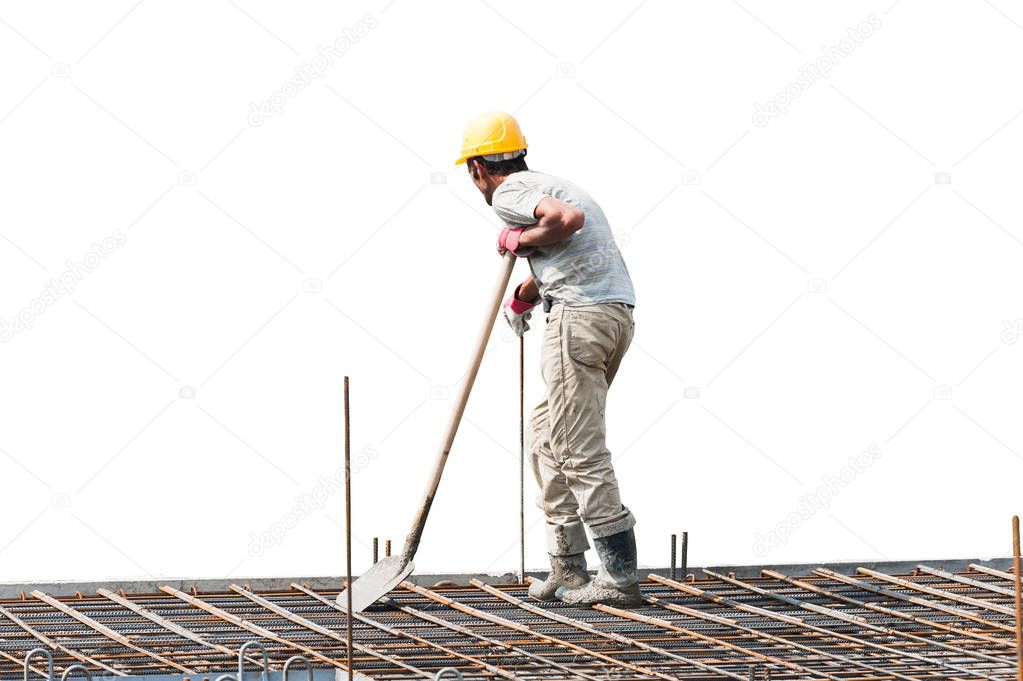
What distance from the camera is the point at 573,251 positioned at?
11094mm

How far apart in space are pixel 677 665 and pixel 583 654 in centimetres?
47

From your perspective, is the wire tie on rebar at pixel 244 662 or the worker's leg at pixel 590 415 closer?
the wire tie on rebar at pixel 244 662

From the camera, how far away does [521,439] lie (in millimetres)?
11914

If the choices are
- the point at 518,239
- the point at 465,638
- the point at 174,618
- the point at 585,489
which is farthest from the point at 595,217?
the point at 174,618

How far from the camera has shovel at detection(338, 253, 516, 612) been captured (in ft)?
36.7

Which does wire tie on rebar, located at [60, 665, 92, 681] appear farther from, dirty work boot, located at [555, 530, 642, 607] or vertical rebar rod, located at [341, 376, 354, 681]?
dirty work boot, located at [555, 530, 642, 607]

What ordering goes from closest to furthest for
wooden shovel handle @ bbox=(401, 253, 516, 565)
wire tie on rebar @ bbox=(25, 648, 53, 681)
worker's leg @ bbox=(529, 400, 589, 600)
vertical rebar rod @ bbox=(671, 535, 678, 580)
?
wire tie on rebar @ bbox=(25, 648, 53, 681), wooden shovel handle @ bbox=(401, 253, 516, 565), worker's leg @ bbox=(529, 400, 589, 600), vertical rebar rod @ bbox=(671, 535, 678, 580)

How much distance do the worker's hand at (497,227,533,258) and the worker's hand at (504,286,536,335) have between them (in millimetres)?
507

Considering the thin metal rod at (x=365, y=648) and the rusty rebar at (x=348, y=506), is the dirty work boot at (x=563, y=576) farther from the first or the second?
the rusty rebar at (x=348, y=506)

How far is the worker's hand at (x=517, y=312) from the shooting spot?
11711 mm

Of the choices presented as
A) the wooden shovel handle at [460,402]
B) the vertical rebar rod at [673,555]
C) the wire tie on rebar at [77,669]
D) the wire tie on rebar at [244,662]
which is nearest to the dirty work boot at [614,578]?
the vertical rebar rod at [673,555]

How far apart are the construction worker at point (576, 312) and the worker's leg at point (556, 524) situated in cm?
14

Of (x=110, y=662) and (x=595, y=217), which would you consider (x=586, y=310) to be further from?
(x=110, y=662)

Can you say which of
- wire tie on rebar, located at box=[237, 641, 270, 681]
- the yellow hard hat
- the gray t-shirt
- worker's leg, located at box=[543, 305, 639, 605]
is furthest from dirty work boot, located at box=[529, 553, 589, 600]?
the yellow hard hat
